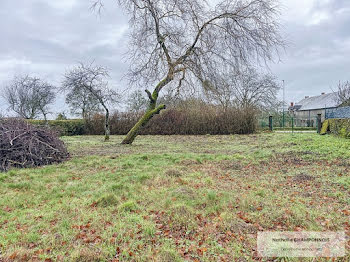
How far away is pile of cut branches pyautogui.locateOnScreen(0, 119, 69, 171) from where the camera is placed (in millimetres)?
5016

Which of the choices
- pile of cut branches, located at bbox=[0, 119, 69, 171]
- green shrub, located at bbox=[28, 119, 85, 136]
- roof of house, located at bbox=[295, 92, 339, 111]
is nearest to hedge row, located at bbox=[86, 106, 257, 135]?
green shrub, located at bbox=[28, 119, 85, 136]

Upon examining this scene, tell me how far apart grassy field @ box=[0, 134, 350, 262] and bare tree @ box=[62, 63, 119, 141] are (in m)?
6.74

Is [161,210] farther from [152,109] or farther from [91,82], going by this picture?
[91,82]

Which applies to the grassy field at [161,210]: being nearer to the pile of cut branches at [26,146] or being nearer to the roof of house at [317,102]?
the pile of cut branches at [26,146]

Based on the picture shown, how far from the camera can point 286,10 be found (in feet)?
23.6

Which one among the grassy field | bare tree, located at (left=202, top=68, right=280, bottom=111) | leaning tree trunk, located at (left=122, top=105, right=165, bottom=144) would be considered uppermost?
bare tree, located at (left=202, top=68, right=280, bottom=111)

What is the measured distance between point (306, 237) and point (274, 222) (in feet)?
1.09

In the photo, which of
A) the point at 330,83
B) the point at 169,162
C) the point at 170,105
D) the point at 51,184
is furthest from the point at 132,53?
the point at 330,83

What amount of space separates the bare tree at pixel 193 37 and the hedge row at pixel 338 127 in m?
4.28

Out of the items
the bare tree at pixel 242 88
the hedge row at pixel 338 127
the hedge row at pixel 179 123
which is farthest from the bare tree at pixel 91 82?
the hedge row at pixel 338 127

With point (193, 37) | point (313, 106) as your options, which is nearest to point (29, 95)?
point (193, 37)

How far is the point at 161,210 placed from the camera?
2.64m

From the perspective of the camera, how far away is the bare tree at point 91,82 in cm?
1043

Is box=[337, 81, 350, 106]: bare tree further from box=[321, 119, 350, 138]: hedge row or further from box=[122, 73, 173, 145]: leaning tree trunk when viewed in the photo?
box=[122, 73, 173, 145]: leaning tree trunk
